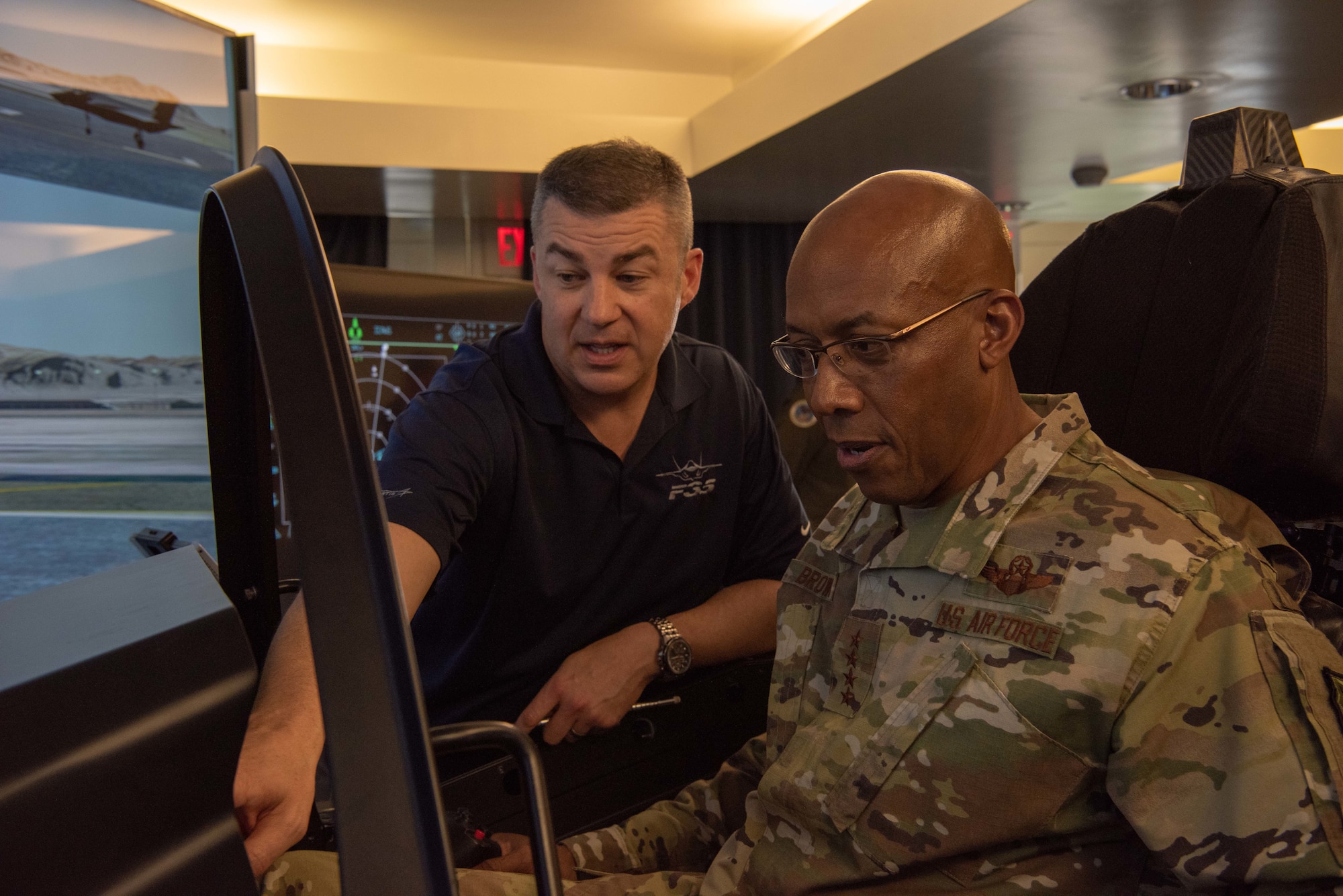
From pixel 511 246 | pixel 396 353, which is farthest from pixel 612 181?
pixel 511 246

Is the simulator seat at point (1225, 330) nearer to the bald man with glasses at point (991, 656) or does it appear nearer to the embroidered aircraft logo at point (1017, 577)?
the bald man with glasses at point (991, 656)

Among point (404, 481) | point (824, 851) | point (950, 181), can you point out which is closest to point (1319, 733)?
point (824, 851)

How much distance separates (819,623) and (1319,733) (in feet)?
1.67

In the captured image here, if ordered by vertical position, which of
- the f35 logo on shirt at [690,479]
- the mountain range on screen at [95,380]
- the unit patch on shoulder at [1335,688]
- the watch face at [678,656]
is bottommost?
the watch face at [678,656]

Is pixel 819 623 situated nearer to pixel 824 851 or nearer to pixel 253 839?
pixel 824 851

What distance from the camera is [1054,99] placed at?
299 centimetres

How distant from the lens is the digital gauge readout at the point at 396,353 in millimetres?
2988

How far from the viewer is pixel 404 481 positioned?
51.0 inches

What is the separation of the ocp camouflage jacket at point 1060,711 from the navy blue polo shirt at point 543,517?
1.65ft

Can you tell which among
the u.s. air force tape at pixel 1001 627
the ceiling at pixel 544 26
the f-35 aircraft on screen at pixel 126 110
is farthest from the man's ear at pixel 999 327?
the ceiling at pixel 544 26

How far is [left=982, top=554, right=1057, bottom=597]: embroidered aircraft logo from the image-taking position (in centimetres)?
87

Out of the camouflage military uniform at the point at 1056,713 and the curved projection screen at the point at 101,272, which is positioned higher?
the curved projection screen at the point at 101,272

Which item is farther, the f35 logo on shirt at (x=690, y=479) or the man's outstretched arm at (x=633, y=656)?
the f35 logo on shirt at (x=690, y=479)

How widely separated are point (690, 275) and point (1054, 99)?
1.95 m
